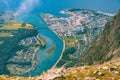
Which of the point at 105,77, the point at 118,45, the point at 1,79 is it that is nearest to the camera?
the point at 105,77

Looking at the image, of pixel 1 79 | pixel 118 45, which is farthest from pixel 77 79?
pixel 118 45

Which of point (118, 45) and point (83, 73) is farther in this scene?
point (118, 45)

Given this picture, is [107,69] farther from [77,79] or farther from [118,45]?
[118,45]

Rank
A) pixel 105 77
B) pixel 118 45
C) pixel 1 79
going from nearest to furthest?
pixel 105 77 < pixel 1 79 < pixel 118 45

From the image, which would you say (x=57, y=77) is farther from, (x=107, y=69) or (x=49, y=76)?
(x=107, y=69)

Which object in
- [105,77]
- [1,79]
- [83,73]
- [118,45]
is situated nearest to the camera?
[105,77]

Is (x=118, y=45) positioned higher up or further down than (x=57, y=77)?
further down

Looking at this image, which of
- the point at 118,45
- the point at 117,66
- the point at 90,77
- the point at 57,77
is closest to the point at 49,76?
the point at 57,77

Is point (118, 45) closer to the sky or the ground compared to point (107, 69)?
closer to the ground

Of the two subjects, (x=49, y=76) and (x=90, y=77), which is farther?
(x=49, y=76)
